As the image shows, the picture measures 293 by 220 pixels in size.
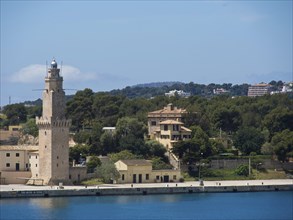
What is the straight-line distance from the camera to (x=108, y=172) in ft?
222

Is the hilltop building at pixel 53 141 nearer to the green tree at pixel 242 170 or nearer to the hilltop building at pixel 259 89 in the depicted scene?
the green tree at pixel 242 170

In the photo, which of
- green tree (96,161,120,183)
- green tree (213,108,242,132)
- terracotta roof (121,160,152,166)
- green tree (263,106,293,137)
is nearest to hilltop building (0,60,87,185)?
green tree (96,161,120,183)

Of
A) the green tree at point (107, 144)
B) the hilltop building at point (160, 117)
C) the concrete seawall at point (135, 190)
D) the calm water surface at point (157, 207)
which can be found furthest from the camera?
the hilltop building at point (160, 117)

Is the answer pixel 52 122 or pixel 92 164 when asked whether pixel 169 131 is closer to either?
pixel 92 164

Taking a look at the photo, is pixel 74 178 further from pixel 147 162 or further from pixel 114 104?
pixel 114 104

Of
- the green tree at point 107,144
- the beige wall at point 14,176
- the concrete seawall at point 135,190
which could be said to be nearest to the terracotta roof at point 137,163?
the concrete seawall at point 135,190

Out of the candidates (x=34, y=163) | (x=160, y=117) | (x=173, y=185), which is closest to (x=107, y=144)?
(x=160, y=117)

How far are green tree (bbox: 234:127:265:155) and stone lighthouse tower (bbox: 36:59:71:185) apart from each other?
47.5 ft

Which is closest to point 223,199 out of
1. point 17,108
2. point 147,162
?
point 147,162

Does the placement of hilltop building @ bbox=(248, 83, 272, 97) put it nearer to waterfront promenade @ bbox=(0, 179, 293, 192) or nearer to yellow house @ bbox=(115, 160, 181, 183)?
waterfront promenade @ bbox=(0, 179, 293, 192)

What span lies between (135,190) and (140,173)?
3.82 m

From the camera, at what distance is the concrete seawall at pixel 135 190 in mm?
62531

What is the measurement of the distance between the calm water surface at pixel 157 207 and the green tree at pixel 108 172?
3.76 metres

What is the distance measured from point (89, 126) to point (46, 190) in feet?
74.9
